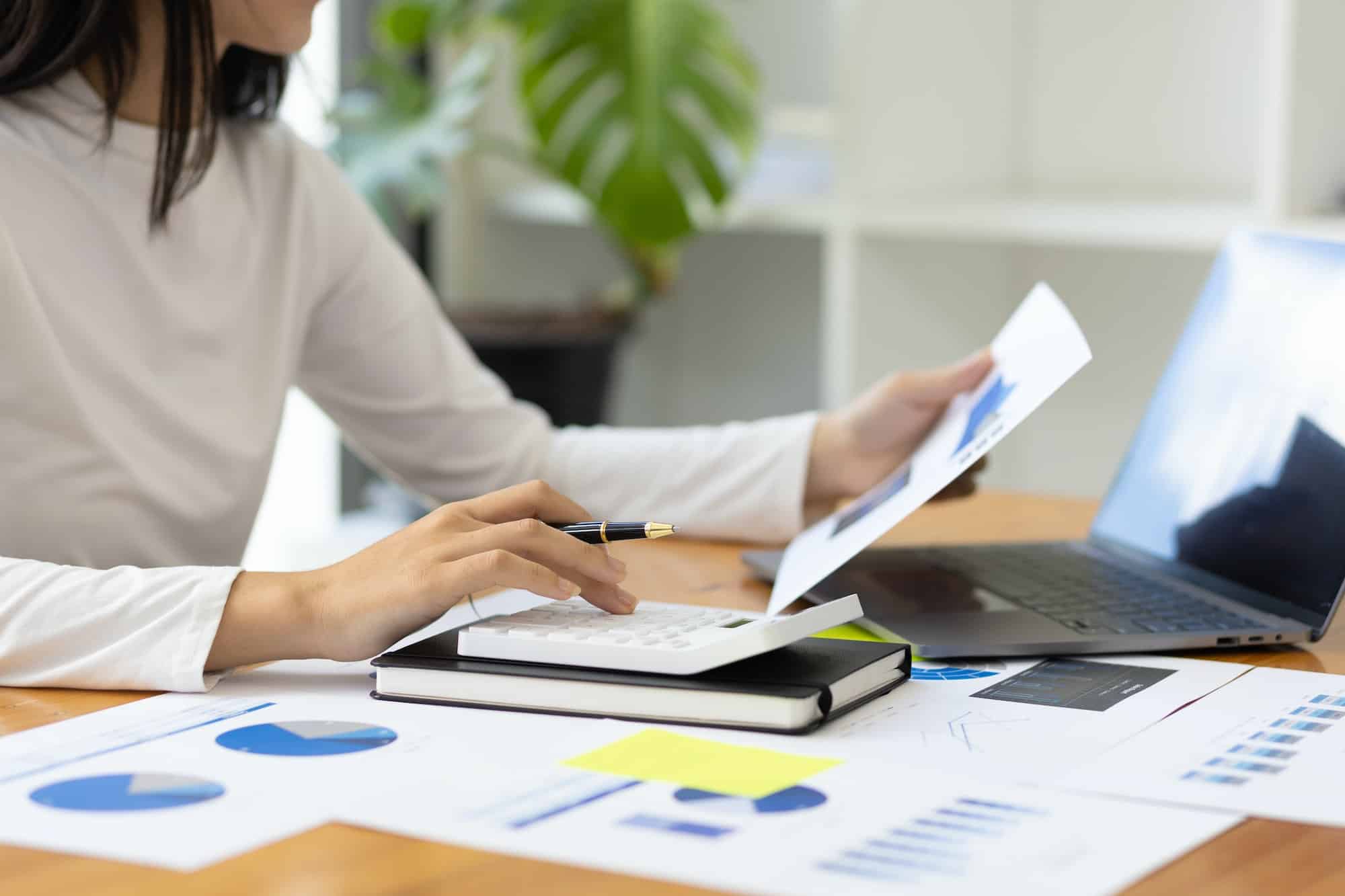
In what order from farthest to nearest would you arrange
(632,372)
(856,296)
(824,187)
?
(632,372) → (824,187) → (856,296)

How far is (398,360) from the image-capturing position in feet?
4.25

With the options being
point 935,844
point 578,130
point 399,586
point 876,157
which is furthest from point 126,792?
point 578,130

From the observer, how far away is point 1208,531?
96 cm

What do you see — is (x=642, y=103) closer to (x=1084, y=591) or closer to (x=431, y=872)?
(x=1084, y=591)

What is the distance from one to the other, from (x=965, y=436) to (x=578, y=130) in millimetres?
1582

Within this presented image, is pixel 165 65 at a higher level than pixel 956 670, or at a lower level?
higher

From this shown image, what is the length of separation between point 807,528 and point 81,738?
623mm

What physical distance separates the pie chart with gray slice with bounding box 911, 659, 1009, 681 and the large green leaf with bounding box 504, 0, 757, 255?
5.09ft

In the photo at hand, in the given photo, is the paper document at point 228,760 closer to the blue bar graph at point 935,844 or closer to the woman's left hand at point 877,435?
the blue bar graph at point 935,844

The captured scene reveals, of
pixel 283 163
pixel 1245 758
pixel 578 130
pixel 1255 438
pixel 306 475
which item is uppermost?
pixel 578 130

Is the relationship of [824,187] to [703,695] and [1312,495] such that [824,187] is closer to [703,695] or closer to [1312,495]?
[1312,495]

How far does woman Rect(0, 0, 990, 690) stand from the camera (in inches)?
30.1

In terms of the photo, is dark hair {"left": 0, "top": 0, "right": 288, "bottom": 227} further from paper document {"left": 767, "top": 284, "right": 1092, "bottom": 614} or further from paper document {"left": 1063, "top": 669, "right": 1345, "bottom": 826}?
paper document {"left": 1063, "top": 669, "right": 1345, "bottom": 826}

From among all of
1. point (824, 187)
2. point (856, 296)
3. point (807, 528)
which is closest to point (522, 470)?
point (807, 528)
